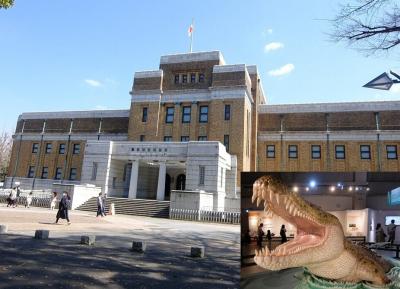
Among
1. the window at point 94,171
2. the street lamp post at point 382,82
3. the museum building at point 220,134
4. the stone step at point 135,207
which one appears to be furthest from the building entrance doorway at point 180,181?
the street lamp post at point 382,82

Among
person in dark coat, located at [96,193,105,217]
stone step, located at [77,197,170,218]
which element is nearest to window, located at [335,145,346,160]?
stone step, located at [77,197,170,218]

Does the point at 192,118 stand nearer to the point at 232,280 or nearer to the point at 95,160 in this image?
the point at 95,160

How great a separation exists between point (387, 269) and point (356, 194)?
542 mm

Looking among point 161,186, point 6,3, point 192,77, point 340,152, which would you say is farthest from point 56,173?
point 6,3

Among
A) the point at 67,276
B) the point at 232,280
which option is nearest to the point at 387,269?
the point at 232,280

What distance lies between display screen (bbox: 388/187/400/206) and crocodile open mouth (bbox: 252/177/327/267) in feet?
2.63

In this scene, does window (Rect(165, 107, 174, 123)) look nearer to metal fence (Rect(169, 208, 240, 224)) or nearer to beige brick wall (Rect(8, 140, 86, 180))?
beige brick wall (Rect(8, 140, 86, 180))

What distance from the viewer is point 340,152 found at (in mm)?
36469

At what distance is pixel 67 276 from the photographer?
668 cm

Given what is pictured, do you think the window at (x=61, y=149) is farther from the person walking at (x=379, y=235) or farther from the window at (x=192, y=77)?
the person walking at (x=379, y=235)

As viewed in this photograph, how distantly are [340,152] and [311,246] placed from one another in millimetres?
37396

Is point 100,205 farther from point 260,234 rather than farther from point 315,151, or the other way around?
point 315,151

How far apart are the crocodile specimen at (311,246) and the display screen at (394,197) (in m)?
0.52

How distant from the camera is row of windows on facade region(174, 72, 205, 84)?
37409 millimetres
